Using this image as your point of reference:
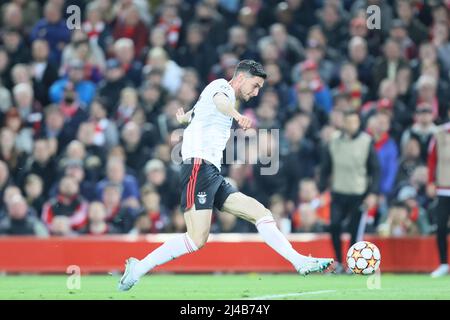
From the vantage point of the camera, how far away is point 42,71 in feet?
57.1

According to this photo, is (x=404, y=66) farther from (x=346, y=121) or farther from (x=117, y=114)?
(x=117, y=114)

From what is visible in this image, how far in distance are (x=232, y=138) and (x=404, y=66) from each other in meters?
3.12

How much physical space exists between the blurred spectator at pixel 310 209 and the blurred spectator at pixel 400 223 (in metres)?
0.89

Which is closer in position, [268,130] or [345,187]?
[345,187]

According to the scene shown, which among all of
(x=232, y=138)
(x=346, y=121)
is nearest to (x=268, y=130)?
(x=232, y=138)

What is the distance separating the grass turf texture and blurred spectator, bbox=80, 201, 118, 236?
40.4 inches

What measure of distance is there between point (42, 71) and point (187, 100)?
7.89ft

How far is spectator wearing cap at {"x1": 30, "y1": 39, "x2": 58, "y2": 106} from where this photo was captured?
17.2 m

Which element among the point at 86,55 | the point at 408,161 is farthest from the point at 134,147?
the point at 408,161

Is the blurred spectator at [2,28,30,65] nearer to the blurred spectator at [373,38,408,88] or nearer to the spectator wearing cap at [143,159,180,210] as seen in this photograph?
the spectator wearing cap at [143,159,180,210]

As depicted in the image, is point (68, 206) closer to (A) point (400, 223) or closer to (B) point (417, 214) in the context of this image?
(A) point (400, 223)

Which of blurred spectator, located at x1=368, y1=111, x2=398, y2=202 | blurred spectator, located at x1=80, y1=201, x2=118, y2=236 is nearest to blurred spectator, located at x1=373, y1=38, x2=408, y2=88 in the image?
blurred spectator, located at x1=368, y1=111, x2=398, y2=202

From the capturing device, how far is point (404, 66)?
17016mm

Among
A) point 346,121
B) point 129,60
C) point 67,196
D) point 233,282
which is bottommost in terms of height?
point 233,282
